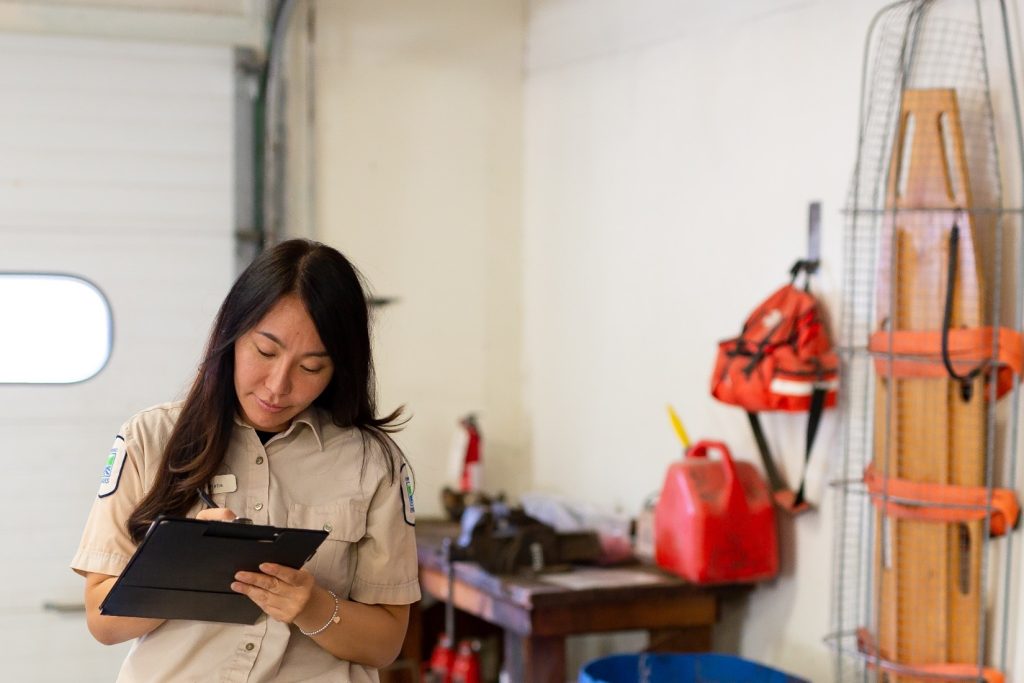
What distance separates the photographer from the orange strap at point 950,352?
3.12 meters

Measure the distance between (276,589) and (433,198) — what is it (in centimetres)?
370

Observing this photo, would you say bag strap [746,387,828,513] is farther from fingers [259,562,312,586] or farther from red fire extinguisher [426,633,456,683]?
fingers [259,562,312,586]

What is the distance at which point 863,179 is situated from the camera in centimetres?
362

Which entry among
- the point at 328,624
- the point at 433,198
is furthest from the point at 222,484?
the point at 433,198

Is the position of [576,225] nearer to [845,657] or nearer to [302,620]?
[845,657]

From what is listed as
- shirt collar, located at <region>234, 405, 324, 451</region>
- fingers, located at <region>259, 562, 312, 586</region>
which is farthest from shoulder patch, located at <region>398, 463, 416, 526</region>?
fingers, located at <region>259, 562, 312, 586</region>

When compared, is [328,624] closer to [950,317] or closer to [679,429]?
[950,317]

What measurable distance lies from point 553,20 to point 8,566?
3.09 metres

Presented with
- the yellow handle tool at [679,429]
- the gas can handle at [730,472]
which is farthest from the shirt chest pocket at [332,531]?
the yellow handle tool at [679,429]

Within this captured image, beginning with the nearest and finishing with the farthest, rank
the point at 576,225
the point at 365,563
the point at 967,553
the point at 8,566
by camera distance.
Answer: the point at 365,563
the point at 967,553
the point at 8,566
the point at 576,225

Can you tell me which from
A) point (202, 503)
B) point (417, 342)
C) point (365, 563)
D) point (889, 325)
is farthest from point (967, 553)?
point (417, 342)

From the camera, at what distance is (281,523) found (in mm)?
2119

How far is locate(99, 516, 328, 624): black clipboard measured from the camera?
6.09ft

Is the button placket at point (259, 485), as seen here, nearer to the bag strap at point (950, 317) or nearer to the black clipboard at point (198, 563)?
the black clipboard at point (198, 563)
